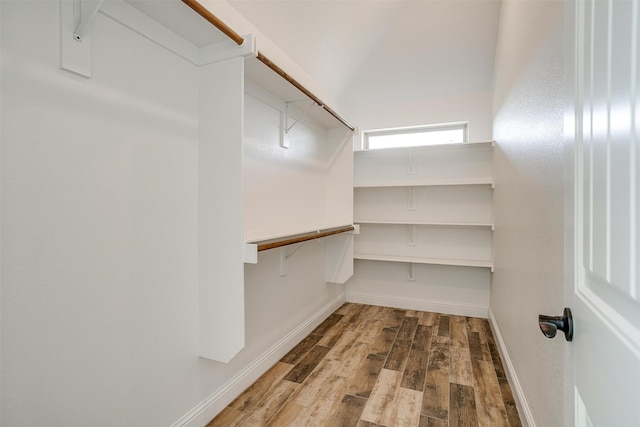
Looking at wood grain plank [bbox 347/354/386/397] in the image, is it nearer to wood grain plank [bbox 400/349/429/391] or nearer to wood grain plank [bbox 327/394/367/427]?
wood grain plank [bbox 327/394/367/427]

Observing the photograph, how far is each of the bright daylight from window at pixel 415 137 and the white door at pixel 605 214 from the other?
2876mm

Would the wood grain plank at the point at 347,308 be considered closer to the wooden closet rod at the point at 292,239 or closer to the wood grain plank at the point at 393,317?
the wood grain plank at the point at 393,317

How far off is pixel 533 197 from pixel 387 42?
203cm

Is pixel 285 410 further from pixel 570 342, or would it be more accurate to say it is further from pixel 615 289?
pixel 615 289

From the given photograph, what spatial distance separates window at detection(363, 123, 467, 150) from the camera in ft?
10.9

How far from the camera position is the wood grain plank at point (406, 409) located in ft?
5.45

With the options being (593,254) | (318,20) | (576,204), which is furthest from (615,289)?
(318,20)

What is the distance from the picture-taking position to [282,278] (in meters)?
2.38

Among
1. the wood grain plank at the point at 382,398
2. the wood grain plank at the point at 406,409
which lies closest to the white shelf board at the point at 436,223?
the wood grain plank at the point at 382,398

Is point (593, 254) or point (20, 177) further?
point (20, 177)

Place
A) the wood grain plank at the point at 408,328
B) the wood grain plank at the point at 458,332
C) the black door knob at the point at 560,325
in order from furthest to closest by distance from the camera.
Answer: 1. the wood grain plank at the point at 408,328
2. the wood grain plank at the point at 458,332
3. the black door knob at the point at 560,325

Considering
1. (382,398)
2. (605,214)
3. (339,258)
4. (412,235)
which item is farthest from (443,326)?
(605,214)

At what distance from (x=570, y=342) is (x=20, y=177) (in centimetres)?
143

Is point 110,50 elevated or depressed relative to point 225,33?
depressed
